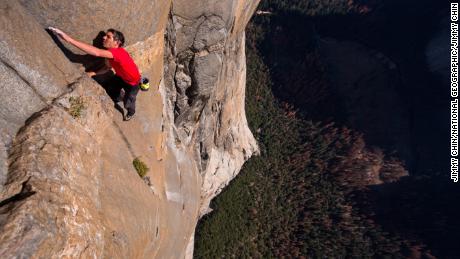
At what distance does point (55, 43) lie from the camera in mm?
8711

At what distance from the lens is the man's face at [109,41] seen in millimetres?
9219

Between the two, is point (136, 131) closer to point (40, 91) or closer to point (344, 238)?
point (40, 91)

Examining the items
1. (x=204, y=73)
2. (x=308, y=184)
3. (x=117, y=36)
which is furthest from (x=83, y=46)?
(x=308, y=184)

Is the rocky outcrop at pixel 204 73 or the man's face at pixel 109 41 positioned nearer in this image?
the man's face at pixel 109 41

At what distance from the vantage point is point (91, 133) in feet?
29.7

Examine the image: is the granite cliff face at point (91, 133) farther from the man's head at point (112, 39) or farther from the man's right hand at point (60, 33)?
the man's head at point (112, 39)

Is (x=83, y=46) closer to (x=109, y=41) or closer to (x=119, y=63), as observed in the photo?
(x=109, y=41)

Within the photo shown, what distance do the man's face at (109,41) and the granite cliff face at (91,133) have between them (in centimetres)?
61

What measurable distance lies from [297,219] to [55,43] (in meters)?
41.1

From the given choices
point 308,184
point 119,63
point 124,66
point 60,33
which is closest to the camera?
point 60,33

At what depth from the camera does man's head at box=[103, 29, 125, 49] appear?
922 centimetres

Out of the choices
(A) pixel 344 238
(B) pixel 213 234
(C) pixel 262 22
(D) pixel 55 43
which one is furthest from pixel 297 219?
(D) pixel 55 43

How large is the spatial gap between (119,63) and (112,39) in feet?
2.16

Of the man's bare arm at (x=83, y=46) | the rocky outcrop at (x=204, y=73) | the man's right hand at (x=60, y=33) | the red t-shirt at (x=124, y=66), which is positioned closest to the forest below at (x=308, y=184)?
the rocky outcrop at (x=204, y=73)
